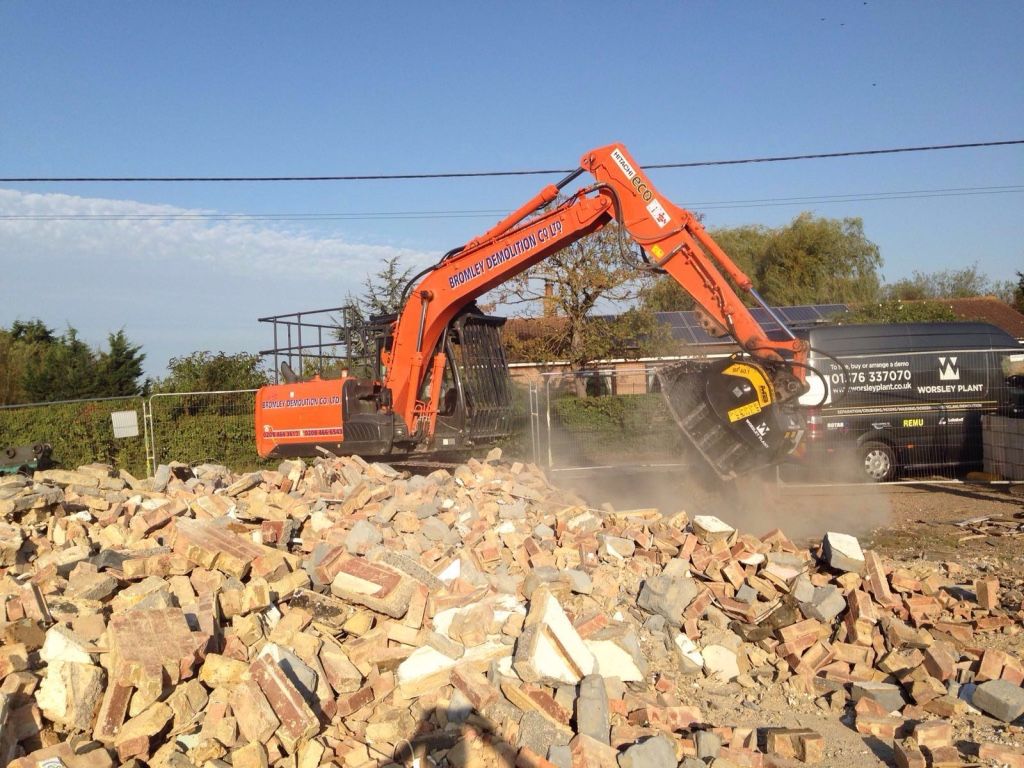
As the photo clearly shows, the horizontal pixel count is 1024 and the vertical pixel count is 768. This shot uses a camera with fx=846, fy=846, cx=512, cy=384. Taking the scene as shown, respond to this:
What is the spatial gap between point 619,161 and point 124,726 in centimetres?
754

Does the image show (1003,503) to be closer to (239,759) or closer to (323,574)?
(323,574)

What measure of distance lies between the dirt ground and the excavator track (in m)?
1.14

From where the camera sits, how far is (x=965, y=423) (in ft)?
45.2

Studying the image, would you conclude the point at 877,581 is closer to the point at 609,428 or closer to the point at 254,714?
the point at 254,714

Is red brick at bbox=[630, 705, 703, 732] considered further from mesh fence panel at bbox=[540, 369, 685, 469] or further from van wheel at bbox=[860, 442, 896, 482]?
mesh fence panel at bbox=[540, 369, 685, 469]

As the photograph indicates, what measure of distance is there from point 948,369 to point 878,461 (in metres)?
1.90

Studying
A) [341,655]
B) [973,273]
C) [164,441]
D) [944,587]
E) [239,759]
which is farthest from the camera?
[973,273]

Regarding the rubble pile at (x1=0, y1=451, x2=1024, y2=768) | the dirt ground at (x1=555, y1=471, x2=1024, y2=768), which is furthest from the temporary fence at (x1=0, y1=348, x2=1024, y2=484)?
the rubble pile at (x1=0, y1=451, x2=1024, y2=768)

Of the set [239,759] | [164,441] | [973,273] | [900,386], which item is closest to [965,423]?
[900,386]

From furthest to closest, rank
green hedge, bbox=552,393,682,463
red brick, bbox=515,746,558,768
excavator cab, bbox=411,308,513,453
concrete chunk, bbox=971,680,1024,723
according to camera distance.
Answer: green hedge, bbox=552,393,682,463 < excavator cab, bbox=411,308,513,453 < concrete chunk, bbox=971,680,1024,723 < red brick, bbox=515,746,558,768

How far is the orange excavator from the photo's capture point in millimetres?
8727

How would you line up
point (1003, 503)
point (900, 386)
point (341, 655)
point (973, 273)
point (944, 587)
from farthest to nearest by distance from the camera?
1. point (973, 273)
2. point (900, 386)
3. point (1003, 503)
4. point (944, 587)
5. point (341, 655)

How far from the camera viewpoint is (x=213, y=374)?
2044cm

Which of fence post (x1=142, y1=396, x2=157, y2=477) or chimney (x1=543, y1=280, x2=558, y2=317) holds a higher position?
chimney (x1=543, y1=280, x2=558, y2=317)
